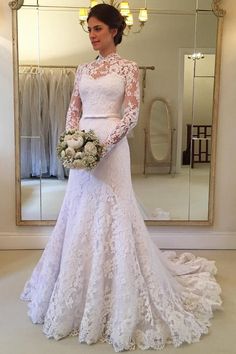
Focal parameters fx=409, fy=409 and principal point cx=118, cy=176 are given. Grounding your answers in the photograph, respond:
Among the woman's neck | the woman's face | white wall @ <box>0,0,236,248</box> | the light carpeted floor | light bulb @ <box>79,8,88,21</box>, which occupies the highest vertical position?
light bulb @ <box>79,8,88,21</box>

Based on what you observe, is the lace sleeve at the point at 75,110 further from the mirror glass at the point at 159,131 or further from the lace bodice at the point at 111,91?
the mirror glass at the point at 159,131

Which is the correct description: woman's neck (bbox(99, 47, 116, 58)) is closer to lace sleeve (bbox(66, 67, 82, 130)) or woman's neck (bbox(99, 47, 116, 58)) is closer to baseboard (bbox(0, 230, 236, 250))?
lace sleeve (bbox(66, 67, 82, 130))

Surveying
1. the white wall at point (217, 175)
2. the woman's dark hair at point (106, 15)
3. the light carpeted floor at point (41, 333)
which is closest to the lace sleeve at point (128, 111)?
the woman's dark hair at point (106, 15)

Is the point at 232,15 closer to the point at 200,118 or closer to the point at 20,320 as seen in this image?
the point at 200,118

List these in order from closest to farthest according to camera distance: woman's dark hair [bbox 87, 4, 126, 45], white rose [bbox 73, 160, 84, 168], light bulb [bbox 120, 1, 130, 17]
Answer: white rose [bbox 73, 160, 84, 168]
woman's dark hair [bbox 87, 4, 126, 45]
light bulb [bbox 120, 1, 130, 17]

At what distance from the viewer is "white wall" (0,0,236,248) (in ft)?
10.5

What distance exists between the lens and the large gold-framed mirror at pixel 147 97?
3172mm

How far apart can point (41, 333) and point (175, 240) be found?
1625 millimetres

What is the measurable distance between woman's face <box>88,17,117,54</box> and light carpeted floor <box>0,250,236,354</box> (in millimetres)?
1530

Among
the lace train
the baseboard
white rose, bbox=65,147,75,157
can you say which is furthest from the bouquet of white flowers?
the baseboard

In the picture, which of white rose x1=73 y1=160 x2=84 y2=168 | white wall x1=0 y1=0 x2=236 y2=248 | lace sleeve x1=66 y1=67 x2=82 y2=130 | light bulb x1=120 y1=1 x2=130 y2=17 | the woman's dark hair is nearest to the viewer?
white rose x1=73 y1=160 x2=84 y2=168

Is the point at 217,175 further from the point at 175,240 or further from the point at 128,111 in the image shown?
the point at 128,111

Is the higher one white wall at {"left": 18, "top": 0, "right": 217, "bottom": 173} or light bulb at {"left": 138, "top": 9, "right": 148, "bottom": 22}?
light bulb at {"left": 138, "top": 9, "right": 148, "bottom": 22}

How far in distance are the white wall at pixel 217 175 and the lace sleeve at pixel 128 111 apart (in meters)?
1.40
